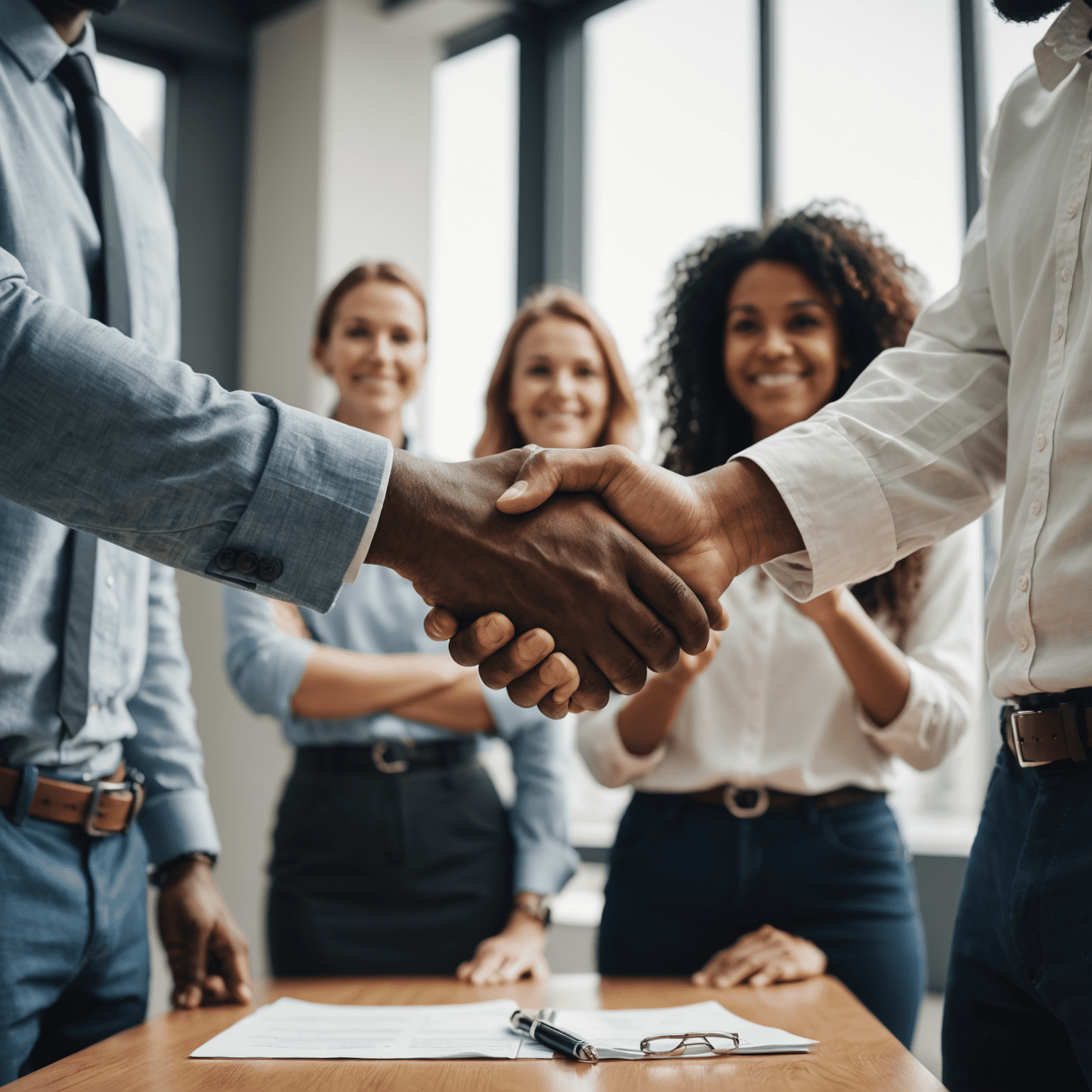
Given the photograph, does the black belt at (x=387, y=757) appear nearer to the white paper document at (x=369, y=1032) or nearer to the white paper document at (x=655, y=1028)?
the white paper document at (x=369, y=1032)

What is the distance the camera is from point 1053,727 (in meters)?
0.91

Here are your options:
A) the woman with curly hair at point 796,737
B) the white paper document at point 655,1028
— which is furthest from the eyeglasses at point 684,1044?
the woman with curly hair at point 796,737

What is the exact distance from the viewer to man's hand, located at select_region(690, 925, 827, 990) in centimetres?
134

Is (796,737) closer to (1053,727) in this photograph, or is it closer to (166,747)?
(1053,727)

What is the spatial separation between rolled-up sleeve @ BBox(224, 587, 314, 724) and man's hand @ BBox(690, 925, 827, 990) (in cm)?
93

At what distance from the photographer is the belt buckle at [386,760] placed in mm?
1960

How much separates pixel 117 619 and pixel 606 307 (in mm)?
2450

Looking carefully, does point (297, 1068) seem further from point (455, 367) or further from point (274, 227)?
Answer: point (274, 227)

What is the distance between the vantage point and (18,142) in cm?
123

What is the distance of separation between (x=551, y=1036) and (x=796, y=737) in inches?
31.0

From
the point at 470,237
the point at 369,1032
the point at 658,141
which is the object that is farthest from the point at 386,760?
the point at 470,237

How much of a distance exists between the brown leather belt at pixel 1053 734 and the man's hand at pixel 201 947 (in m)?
0.88

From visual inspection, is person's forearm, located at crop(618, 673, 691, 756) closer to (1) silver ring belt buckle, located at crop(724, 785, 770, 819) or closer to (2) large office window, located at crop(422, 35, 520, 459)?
(1) silver ring belt buckle, located at crop(724, 785, 770, 819)

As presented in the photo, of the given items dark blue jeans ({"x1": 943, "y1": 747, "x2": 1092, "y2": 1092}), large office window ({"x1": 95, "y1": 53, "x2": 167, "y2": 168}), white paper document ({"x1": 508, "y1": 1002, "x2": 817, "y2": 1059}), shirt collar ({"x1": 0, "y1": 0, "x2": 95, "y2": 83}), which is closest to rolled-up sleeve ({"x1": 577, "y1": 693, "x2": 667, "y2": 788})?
white paper document ({"x1": 508, "y1": 1002, "x2": 817, "y2": 1059})
